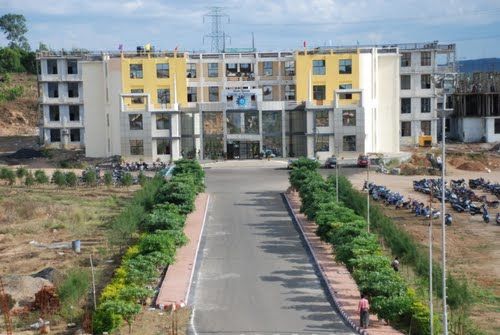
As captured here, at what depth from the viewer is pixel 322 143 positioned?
2832 inches

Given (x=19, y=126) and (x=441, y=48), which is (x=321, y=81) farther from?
→ (x=19, y=126)

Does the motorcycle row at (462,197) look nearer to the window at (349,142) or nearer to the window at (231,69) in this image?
the window at (349,142)

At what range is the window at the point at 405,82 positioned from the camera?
83500 mm

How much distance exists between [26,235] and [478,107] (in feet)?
191

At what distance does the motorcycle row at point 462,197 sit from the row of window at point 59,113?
39302mm

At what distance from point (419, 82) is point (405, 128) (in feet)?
15.6

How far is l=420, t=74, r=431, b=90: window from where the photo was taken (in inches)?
3283

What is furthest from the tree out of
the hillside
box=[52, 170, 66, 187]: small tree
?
box=[52, 170, 66, 187]: small tree

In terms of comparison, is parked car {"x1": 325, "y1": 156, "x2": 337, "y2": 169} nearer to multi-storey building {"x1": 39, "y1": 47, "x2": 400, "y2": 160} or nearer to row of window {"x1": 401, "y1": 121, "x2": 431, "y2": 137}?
multi-storey building {"x1": 39, "y1": 47, "x2": 400, "y2": 160}

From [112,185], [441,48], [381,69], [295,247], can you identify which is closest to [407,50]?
[441,48]

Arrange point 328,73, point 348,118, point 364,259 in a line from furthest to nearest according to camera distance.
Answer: point 328,73, point 348,118, point 364,259

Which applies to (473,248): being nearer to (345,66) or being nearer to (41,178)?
(41,178)

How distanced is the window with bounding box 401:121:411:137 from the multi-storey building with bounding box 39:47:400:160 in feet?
26.3

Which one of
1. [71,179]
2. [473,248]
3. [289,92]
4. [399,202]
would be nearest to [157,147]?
[289,92]
